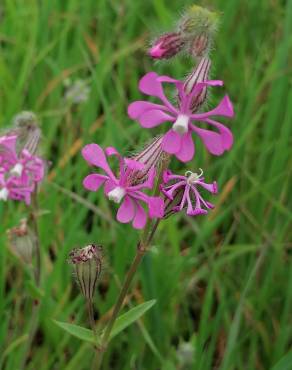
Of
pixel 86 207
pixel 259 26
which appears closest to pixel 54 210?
pixel 86 207

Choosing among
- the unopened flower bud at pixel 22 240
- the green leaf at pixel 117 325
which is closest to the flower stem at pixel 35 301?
the unopened flower bud at pixel 22 240

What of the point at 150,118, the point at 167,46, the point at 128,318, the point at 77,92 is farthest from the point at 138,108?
the point at 77,92

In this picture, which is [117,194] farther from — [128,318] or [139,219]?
[128,318]

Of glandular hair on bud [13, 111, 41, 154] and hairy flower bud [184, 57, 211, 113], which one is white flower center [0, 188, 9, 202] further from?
hairy flower bud [184, 57, 211, 113]

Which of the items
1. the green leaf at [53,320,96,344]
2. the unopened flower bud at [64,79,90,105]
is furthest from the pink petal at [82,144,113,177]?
the unopened flower bud at [64,79,90,105]

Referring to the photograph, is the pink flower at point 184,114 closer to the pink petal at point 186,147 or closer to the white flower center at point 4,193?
the pink petal at point 186,147

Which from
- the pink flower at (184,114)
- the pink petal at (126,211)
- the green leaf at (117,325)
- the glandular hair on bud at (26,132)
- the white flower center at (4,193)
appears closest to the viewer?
the pink flower at (184,114)
